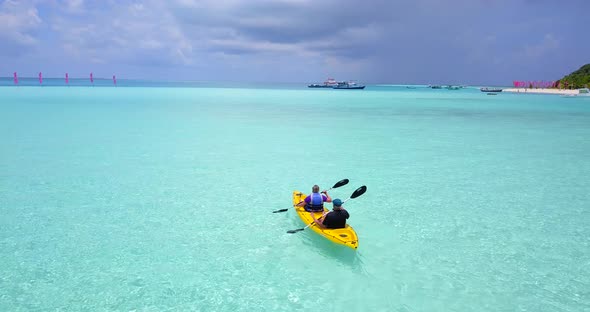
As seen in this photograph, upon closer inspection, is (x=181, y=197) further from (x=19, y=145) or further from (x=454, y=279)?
(x=19, y=145)

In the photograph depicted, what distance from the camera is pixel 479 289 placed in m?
9.32

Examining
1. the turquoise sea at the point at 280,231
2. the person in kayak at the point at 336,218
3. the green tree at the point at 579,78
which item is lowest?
the turquoise sea at the point at 280,231

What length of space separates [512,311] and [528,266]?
2.51 metres

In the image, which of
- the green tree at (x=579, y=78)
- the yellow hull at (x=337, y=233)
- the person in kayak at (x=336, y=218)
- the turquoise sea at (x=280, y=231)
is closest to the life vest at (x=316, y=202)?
the yellow hull at (x=337, y=233)

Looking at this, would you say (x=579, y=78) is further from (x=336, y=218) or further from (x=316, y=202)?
(x=336, y=218)

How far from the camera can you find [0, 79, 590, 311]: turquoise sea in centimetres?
907

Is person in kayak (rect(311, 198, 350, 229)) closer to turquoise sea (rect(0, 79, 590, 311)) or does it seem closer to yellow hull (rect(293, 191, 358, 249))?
yellow hull (rect(293, 191, 358, 249))

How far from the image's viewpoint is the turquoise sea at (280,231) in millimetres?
9070

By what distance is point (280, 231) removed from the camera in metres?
12.6

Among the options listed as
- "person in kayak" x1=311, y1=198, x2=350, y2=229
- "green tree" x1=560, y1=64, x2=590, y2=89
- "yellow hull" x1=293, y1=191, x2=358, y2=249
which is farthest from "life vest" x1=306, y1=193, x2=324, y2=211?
"green tree" x1=560, y1=64, x2=590, y2=89

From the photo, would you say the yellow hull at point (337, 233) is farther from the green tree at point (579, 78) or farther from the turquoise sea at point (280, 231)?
the green tree at point (579, 78)

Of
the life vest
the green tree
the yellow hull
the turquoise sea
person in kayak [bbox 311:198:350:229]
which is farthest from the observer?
the green tree

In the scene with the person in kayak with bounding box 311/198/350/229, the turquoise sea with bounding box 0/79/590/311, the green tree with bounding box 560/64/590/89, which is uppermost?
the green tree with bounding box 560/64/590/89

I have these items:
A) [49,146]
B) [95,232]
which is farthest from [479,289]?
[49,146]
